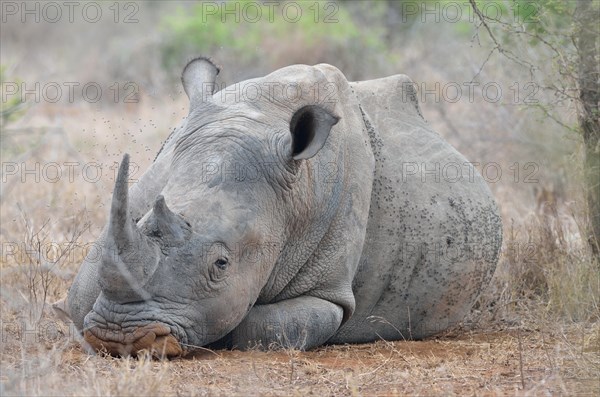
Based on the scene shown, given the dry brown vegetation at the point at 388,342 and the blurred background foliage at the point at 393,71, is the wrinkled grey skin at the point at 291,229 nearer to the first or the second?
the dry brown vegetation at the point at 388,342

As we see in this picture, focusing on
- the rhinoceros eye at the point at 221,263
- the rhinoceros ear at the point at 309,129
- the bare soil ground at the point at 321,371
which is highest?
the rhinoceros ear at the point at 309,129

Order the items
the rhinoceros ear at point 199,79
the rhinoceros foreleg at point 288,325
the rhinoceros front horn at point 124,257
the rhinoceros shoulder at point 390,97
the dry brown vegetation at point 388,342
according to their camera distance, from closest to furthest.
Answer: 1. the dry brown vegetation at point 388,342
2. the rhinoceros front horn at point 124,257
3. the rhinoceros foreleg at point 288,325
4. the rhinoceros ear at point 199,79
5. the rhinoceros shoulder at point 390,97

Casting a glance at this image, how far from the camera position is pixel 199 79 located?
7.66 m

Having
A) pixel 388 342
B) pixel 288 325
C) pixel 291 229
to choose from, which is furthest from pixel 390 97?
pixel 288 325

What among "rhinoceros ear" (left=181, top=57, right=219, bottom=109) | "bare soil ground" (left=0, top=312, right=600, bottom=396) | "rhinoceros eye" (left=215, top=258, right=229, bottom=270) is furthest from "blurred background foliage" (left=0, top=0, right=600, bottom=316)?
"bare soil ground" (left=0, top=312, right=600, bottom=396)

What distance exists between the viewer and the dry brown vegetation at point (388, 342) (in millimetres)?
5832

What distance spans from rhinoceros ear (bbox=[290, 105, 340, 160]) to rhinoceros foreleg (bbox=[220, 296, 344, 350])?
3.18ft

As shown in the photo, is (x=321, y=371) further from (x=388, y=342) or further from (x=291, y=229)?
(x=388, y=342)

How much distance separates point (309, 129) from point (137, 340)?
1.71m

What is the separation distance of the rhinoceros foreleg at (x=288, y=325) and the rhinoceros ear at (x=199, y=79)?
4.62 feet

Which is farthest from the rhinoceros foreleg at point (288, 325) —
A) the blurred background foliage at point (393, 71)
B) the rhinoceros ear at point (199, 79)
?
the rhinoceros ear at point (199, 79)

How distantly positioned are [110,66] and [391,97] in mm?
14055

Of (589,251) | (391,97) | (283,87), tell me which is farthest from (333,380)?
(589,251)

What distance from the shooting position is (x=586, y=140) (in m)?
8.79
